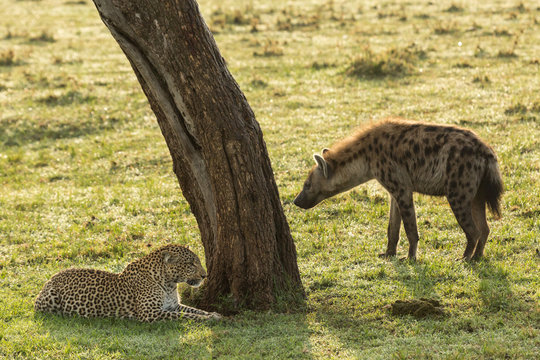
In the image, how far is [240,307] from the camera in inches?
289

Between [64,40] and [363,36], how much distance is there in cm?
882

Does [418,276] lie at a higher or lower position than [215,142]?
lower

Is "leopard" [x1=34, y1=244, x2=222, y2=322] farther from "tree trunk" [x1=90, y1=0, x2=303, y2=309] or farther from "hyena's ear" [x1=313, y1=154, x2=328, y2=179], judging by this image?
"hyena's ear" [x1=313, y1=154, x2=328, y2=179]

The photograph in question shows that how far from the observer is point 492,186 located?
8.14 metres

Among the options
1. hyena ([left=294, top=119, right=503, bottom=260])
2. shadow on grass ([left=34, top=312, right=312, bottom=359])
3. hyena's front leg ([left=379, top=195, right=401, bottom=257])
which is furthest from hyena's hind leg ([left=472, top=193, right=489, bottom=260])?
shadow on grass ([left=34, top=312, right=312, bottom=359])

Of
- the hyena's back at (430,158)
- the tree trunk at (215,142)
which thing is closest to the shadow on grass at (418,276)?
the hyena's back at (430,158)

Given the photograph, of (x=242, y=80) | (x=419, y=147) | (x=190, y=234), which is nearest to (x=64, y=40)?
(x=242, y=80)

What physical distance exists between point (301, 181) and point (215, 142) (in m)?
4.50

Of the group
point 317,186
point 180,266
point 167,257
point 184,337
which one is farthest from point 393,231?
point 184,337

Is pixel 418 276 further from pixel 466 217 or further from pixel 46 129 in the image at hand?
pixel 46 129

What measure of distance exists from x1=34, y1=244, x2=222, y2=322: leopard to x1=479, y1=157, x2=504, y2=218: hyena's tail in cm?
316

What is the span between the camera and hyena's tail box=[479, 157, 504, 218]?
8.09m

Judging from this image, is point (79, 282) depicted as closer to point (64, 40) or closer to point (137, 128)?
point (137, 128)

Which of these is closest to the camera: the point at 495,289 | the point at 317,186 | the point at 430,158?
the point at 495,289
